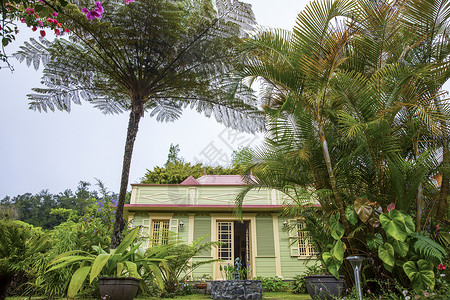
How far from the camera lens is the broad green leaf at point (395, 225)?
3.48 metres

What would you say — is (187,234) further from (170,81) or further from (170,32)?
(170,32)

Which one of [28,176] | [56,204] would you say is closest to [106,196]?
[56,204]

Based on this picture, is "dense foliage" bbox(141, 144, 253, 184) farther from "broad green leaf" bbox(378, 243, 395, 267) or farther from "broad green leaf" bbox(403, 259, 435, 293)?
"broad green leaf" bbox(403, 259, 435, 293)

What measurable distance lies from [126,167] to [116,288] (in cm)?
249

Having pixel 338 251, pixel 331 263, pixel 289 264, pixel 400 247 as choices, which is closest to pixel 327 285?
pixel 331 263

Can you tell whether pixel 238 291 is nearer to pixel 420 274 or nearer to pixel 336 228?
pixel 336 228

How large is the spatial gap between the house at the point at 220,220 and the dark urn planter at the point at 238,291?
3775 mm

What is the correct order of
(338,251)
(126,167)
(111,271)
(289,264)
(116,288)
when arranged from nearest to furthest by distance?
(116,288)
(338,251)
(111,271)
(126,167)
(289,264)

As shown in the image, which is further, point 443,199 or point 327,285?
point 443,199

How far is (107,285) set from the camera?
12.2 ft

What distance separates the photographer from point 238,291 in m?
5.97

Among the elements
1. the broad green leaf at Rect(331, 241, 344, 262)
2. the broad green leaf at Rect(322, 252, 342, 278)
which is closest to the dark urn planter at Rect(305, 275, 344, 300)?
the broad green leaf at Rect(322, 252, 342, 278)

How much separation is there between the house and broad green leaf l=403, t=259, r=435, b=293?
21.3 feet

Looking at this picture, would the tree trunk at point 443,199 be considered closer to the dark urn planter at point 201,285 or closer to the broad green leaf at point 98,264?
the broad green leaf at point 98,264
